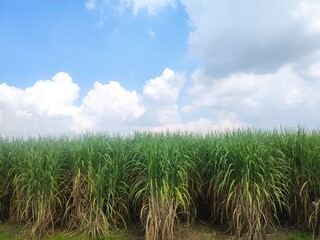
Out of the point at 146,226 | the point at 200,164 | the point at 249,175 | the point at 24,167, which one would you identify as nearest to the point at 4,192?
the point at 24,167

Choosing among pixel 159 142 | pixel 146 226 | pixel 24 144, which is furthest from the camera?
pixel 24 144

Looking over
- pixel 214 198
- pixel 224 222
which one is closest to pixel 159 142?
pixel 214 198

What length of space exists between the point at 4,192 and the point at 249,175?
4.41m

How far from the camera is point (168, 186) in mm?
5254

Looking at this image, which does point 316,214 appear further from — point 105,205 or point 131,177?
point 105,205

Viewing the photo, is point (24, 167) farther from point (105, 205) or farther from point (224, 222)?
point (224, 222)

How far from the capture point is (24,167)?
6242mm

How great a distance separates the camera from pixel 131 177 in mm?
5785

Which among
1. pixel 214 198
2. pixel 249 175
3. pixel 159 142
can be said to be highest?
pixel 159 142

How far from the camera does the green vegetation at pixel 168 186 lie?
5.33m

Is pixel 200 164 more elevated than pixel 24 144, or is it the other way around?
pixel 24 144

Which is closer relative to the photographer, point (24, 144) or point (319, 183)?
point (319, 183)

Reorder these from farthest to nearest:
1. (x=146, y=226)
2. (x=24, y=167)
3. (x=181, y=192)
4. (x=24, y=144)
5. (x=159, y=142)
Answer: (x=24, y=144) → (x=24, y=167) → (x=159, y=142) → (x=181, y=192) → (x=146, y=226)

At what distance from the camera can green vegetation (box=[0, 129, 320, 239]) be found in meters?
5.33
